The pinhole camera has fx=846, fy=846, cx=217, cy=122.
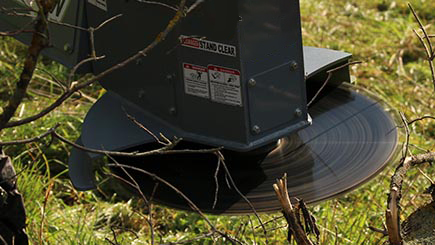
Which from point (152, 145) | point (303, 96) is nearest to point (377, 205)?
point (303, 96)

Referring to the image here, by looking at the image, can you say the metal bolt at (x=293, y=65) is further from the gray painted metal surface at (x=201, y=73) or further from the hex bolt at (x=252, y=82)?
the hex bolt at (x=252, y=82)

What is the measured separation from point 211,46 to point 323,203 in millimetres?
1164

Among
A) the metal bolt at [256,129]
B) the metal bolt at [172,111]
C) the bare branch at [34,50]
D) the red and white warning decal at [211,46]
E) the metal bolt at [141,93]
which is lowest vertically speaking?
the metal bolt at [256,129]

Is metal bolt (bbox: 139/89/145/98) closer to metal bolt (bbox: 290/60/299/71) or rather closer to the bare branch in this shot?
metal bolt (bbox: 290/60/299/71)

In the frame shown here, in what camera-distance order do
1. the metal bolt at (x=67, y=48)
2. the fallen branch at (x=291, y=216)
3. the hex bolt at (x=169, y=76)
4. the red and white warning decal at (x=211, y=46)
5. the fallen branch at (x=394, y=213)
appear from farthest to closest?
the metal bolt at (x=67, y=48) → the hex bolt at (x=169, y=76) → the red and white warning decal at (x=211, y=46) → the fallen branch at (x=291, y=216) → the fallen branch at (x=394, y=213)

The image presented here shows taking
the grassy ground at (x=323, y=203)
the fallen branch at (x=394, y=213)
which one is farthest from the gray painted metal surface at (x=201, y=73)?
the fallen branch at (x=394, y=213)

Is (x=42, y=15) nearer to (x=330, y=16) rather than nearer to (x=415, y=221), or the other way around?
(x=415, y=221)

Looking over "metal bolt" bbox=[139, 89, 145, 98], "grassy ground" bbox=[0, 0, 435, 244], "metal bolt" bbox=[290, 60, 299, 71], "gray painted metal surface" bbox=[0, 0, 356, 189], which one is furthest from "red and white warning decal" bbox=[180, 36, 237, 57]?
"grassy ground" bbox=[0, 0, 435, 244]

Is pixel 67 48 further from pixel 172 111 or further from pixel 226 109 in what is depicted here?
pixel 226 109

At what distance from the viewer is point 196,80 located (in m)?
3.24

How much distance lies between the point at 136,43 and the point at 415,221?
137 cm

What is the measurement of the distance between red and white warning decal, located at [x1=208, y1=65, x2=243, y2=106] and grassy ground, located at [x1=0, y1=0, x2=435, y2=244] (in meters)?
0.46

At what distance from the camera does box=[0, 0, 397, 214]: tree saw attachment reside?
10.2 ft

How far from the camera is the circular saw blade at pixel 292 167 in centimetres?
340
